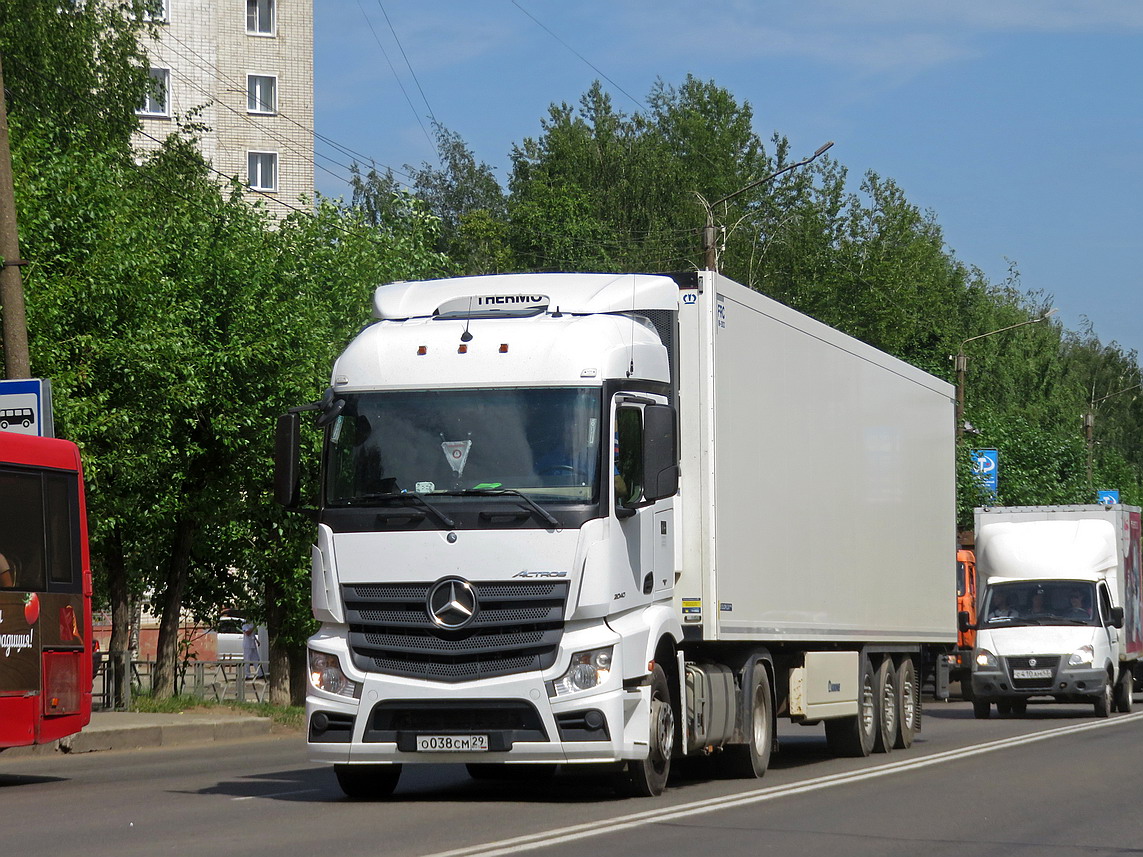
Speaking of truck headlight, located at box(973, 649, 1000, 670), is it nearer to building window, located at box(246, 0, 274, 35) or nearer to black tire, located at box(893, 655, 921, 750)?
black tire, located at box(893, 655, 921, 750)

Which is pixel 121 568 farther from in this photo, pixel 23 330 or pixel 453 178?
pixel 453 178

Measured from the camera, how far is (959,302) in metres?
73.8

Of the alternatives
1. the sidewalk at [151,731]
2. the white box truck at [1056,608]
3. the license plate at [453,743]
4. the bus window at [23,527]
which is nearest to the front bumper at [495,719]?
the license plate at [453,743]

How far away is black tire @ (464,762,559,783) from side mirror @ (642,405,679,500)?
3336 millimetres

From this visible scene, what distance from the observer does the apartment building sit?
200ft

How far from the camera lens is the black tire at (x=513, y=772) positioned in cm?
1424

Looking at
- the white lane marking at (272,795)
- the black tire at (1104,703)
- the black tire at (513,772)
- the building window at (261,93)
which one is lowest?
the black tire at (1104,703)

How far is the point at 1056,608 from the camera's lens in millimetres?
28266

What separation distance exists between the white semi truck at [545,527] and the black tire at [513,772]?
1548 millimetres

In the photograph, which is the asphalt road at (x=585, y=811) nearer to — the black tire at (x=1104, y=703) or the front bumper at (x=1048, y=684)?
the front bumper at (x=1048, y=684)

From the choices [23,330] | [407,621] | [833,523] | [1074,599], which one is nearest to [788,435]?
[833,523]

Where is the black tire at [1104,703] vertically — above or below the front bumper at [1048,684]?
below

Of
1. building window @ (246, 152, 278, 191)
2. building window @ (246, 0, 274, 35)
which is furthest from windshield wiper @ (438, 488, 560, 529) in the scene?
building window @ (246, 0, 274, 35)

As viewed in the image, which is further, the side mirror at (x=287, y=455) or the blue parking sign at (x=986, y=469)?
the blue parking sign at (x=986, y=469)
